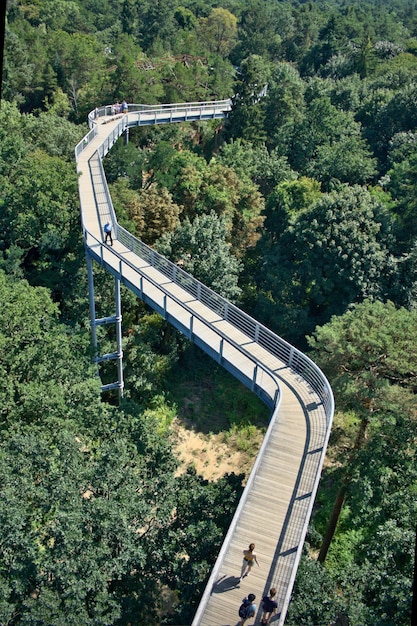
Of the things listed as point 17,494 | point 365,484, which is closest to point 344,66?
point 365,484

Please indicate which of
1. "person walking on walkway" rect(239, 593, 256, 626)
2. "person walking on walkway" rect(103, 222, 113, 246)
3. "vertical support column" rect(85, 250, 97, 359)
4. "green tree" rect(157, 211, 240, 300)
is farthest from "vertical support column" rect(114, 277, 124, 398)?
"person walking on walkway" rect(239, 593, 256, 626)

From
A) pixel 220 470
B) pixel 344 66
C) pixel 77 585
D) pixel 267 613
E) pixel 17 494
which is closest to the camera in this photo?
pixel 267 613

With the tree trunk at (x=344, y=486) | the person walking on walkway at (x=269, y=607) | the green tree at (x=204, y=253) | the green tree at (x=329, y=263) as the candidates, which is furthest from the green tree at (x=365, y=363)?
the green tree at (x=204, y=253)

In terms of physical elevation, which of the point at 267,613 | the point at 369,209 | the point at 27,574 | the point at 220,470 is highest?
the point at 369,209

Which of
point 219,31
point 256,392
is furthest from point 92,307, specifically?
point 219,31

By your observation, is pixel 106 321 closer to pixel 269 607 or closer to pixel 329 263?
pixel 329 263

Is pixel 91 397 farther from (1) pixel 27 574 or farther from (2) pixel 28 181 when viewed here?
(2) pixel 28 181

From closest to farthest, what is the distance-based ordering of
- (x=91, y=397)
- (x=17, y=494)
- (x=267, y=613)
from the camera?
(x=267, y=613) < (x=17, y=494) < (x=91, y=397)
